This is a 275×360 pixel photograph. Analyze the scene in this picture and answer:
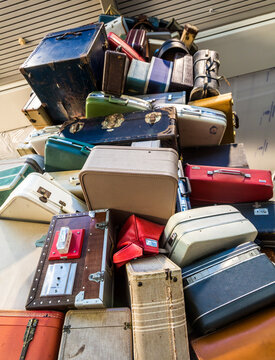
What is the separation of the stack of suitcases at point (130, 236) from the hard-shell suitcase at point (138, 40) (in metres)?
0.77

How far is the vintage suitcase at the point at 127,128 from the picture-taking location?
193cm

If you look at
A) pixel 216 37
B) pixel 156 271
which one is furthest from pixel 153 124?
pixel 216 37

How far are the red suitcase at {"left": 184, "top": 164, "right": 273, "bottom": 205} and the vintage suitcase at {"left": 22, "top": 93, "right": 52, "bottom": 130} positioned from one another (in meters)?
2.02

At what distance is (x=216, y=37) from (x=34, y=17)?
3345 mm

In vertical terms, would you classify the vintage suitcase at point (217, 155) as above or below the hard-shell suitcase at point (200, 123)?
below

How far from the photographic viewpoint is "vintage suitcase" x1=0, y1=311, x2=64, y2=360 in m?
0.97

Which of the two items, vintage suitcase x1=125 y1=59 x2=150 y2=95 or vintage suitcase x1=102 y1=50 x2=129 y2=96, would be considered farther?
vintage suitcase x1=125 y1=59 x2=150 y2=95

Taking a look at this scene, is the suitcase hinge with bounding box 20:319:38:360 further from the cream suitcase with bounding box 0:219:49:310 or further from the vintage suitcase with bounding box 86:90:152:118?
the vintage suitcase with bounding box 86:90:152:118

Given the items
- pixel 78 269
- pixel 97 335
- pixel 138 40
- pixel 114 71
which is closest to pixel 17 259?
pixel 78 269

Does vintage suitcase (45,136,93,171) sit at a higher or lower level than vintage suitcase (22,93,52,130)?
lower

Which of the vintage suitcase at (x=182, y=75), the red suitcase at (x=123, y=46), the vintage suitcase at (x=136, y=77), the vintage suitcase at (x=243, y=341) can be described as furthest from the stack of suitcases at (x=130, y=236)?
the red suitcase at (x=123, y=46)

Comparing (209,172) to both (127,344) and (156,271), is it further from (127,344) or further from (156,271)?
(127,344)

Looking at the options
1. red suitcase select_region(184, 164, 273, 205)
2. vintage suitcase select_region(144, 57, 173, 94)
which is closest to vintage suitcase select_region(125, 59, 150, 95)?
vintage suitcase select_region(144, 57, 173, 94)

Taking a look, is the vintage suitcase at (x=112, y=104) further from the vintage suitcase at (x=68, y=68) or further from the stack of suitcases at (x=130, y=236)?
the vintage suitcase at (x=68, y=68)
